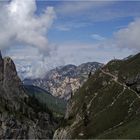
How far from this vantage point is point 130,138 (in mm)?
190875
